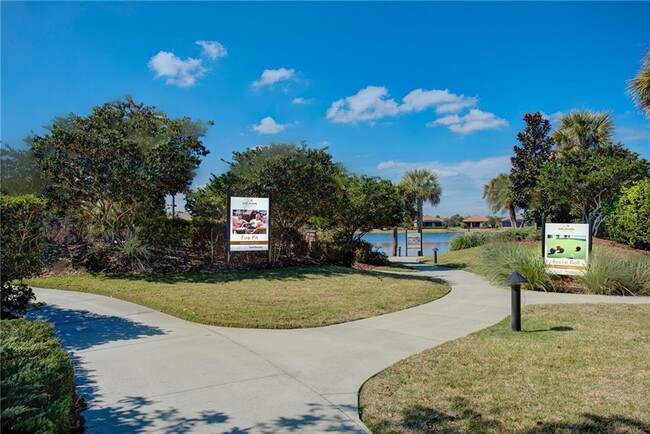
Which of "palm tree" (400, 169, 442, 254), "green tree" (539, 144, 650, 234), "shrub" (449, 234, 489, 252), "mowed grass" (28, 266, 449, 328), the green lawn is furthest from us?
"palm tree" (400, 169, 442, 254)

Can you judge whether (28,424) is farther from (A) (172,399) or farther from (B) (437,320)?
(B) (437,320)

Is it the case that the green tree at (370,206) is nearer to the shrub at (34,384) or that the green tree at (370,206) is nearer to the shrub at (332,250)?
the shrub at (332,250)

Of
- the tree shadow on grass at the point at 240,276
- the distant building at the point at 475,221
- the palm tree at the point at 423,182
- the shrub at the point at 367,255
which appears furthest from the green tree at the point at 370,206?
the distant building at the point at 475,221

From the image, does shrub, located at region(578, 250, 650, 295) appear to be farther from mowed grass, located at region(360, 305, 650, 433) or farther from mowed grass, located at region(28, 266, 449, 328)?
mowed grass, located at region(360, 305, 650, 433)

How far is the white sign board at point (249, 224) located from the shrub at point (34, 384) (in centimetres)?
938

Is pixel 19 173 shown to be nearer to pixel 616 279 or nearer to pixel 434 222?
pixel 616 279

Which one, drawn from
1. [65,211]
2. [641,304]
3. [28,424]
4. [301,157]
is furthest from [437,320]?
[65,211]

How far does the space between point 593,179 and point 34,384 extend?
22102mm

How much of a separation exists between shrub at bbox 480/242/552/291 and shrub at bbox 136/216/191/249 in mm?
10032

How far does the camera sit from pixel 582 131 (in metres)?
25.6

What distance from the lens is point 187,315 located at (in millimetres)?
7426

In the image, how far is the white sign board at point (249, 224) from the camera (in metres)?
13.3

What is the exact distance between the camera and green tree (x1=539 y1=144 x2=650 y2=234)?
1933 centimetres

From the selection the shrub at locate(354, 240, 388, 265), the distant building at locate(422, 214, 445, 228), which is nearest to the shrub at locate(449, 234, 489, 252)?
the shrub at locate(354, 240, 388, 265)
